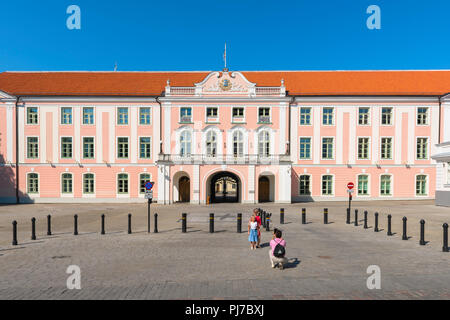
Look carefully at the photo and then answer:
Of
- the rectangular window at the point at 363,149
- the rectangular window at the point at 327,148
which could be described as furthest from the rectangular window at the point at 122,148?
the rectangular window at the point at 363,149

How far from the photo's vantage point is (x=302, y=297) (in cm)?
605

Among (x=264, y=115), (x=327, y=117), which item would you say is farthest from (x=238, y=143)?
(x=327, y=117)

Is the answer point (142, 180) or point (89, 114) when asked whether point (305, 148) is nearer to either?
point (142, 180)

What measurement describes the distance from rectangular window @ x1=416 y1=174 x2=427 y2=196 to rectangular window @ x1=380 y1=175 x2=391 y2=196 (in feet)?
9.10

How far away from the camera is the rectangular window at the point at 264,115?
30.0m

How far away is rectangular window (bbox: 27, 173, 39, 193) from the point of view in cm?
3041

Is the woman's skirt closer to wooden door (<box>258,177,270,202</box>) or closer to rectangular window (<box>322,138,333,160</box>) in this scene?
wooden door (<box>258,177,270,202</box>)

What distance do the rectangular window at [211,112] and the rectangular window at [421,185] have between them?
20.7m

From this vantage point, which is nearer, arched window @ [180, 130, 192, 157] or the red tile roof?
arched window @ [180, 130, 192, 157]

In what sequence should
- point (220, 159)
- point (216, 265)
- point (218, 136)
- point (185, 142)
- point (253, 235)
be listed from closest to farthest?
point (216, 265) → point (253, 235) → point (220, 159) → point (218, 136) → point (185, 142)

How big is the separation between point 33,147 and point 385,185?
1368 inches

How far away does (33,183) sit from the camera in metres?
30.4

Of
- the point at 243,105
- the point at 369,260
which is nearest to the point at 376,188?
the point at 243,105

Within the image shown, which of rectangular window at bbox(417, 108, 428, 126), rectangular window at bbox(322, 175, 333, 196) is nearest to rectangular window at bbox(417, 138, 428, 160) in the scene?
rectangular window at bbox(417, 108, 428, 126)
